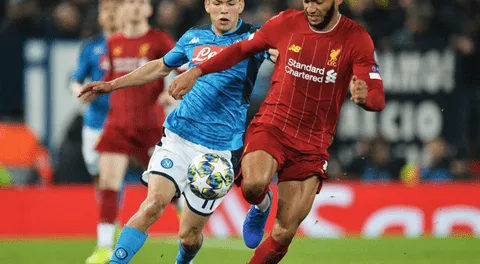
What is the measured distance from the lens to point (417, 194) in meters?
14.3

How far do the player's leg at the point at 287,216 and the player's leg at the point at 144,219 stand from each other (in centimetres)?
80

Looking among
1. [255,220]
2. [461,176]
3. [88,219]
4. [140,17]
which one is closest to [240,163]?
[255,220]

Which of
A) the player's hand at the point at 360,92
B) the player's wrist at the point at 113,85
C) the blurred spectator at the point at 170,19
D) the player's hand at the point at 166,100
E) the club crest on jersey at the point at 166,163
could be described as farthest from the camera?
the blurred spectator at the point at 170,19

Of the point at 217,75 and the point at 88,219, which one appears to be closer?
the point at 217,75

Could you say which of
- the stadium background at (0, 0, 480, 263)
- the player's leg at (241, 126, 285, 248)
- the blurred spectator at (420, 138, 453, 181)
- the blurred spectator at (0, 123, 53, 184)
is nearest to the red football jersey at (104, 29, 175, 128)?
the stadium background at (0, 0, 480, 263)

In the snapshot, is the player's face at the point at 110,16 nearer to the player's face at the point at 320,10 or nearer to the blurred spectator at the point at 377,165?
the blurred spectator at the point at 377,165

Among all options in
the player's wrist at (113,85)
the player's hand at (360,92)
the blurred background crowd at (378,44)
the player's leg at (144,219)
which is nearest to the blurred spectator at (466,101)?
the blurred background crowd at (378,44)

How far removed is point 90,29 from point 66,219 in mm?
3035

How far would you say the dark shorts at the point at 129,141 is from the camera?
34.1 feet

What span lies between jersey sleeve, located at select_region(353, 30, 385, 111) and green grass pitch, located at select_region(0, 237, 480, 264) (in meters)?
3.92

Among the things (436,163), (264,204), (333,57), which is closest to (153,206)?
(264,204)

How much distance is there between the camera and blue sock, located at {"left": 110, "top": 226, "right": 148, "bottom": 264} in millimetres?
7410

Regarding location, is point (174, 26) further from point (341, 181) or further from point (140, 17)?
point (140, 17)

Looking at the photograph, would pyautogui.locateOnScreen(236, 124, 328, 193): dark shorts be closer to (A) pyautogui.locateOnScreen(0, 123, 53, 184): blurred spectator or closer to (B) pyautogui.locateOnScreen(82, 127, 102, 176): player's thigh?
(B) pyautogui.locateOnScreen(82, 127, 102, 176): player's thigh
